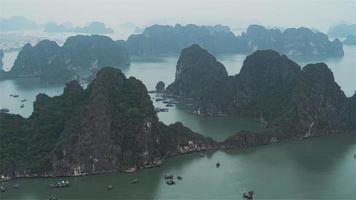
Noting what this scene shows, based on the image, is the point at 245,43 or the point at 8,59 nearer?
the point at 8,59

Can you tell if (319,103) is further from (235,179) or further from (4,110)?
(4,110)

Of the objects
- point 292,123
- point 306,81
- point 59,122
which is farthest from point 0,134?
point 306,81

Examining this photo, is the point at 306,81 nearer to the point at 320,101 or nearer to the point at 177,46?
the point at 320,101

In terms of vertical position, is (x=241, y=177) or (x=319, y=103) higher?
(x=319, y=103)

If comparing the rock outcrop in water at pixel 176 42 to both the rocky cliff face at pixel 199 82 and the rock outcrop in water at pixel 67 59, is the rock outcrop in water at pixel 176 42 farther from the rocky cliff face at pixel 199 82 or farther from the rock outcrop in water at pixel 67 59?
the rocky cliff face at pixel 199 82

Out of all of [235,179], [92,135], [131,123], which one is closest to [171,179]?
[235,179]

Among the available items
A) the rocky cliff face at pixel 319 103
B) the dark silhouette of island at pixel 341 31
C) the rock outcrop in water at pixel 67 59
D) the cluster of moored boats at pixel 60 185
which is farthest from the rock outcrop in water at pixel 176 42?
the cluster of moored boats at pixel 60 185
